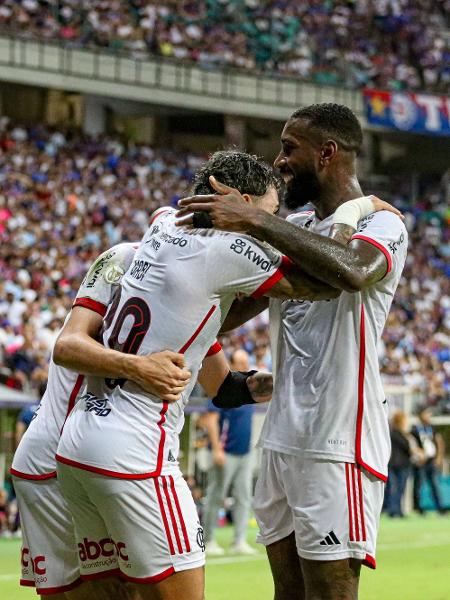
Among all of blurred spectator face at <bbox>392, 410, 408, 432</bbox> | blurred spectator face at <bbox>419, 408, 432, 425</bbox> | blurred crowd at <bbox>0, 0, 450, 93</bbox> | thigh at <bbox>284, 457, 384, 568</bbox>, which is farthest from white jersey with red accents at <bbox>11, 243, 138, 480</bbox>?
blurred crowd at <bbox>0, 0, 450, 93</bbox>

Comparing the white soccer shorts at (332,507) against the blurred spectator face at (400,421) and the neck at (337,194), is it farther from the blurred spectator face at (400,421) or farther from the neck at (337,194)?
the blurred spectator face at (400,421)

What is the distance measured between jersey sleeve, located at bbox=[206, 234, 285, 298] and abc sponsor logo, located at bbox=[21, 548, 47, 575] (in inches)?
67.3

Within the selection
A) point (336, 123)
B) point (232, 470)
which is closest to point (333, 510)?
point (336, 123)

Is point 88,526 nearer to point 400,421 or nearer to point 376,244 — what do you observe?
point 376,244

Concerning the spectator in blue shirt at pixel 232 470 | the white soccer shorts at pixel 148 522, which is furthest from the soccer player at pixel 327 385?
the spectator in blue shirt at pixel 232 470

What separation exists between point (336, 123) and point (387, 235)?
22.5 inches

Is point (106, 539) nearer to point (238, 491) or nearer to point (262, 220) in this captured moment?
point (262, 220)

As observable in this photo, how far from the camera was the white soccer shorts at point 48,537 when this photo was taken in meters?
5.25

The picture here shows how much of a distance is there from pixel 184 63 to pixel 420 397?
40.9 feet

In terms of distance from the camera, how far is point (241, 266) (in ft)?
14.1

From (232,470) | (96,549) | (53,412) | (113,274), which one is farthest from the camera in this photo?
(232,470)

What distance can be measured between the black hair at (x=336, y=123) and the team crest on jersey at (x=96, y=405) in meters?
1.49

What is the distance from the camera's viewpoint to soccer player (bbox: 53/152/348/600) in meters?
4.26

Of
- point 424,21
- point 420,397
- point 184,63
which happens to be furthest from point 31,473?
point 424,21
